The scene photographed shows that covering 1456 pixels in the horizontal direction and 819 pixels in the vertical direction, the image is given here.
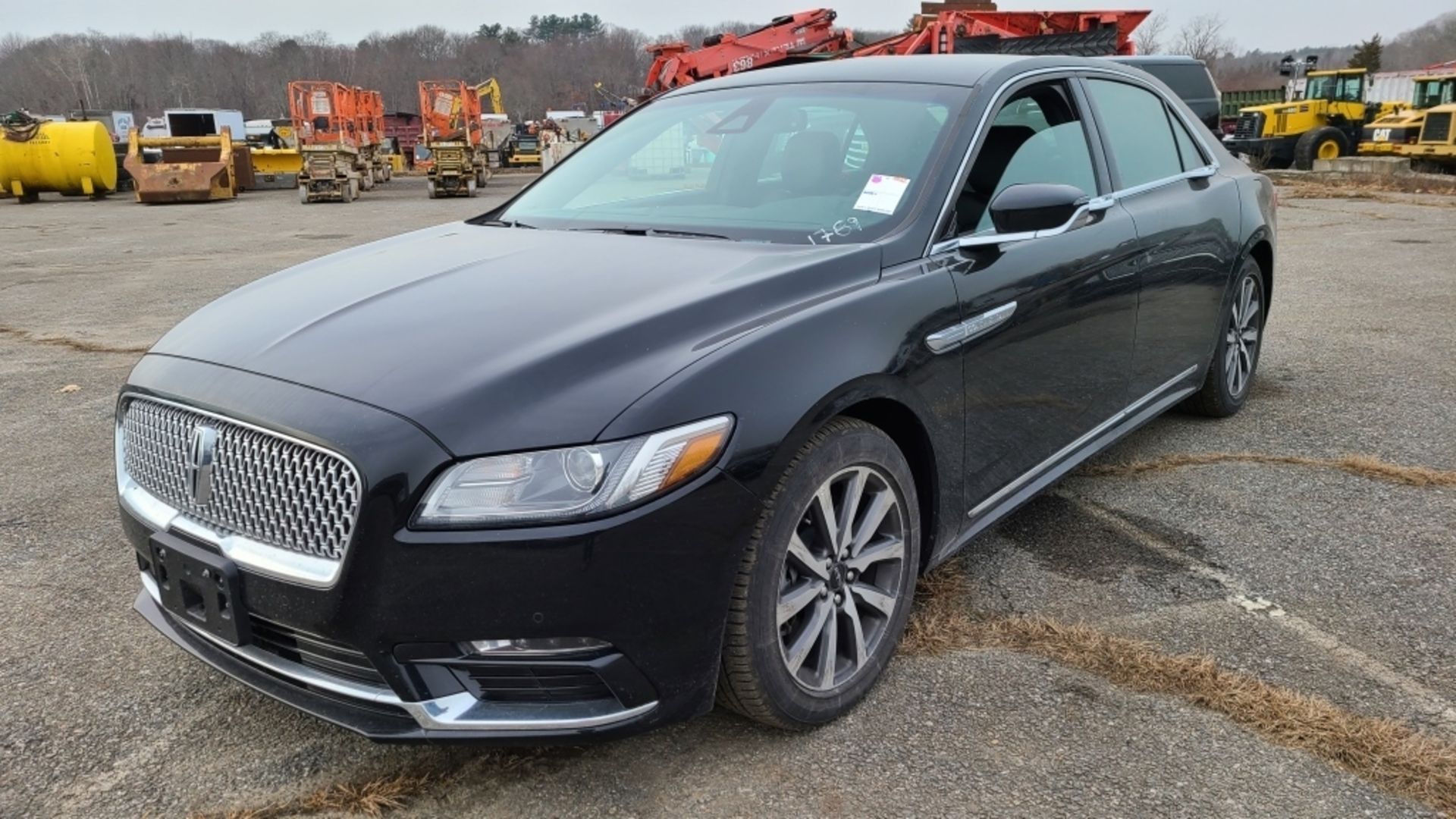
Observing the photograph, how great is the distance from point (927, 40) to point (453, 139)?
50.5ft

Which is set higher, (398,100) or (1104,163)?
(398,100)

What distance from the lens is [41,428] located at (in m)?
5.18

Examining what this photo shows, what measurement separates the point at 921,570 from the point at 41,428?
15.1 ft

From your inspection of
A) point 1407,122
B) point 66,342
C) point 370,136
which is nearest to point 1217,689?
point 66,342

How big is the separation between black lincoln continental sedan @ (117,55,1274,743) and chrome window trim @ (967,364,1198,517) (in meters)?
0.02

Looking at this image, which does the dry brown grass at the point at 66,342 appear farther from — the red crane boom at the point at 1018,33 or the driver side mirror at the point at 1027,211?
the red crane boom at the point at 1018,33

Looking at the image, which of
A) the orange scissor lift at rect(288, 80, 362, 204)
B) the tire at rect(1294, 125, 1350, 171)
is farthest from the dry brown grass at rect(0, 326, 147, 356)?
the tire at rect(1294, 125, 1350, 171)

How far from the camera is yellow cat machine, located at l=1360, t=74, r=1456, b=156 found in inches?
952

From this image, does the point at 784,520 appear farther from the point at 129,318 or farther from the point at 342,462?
the point at 129,318

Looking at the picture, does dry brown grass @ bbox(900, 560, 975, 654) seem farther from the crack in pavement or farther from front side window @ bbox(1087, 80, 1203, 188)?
front side window @ bbox(1087, 80, 1203, 188)

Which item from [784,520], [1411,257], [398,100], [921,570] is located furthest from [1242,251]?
[398,100]

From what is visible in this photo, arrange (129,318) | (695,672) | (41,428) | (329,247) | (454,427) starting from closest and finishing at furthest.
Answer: (454,427) → (695,672) → (41,428) → (129,318) → (329,247)

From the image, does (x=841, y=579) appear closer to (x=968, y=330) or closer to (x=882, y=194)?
(x=968, y=330)

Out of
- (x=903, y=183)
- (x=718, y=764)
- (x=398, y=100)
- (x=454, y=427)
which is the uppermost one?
(x=398, y=100)
